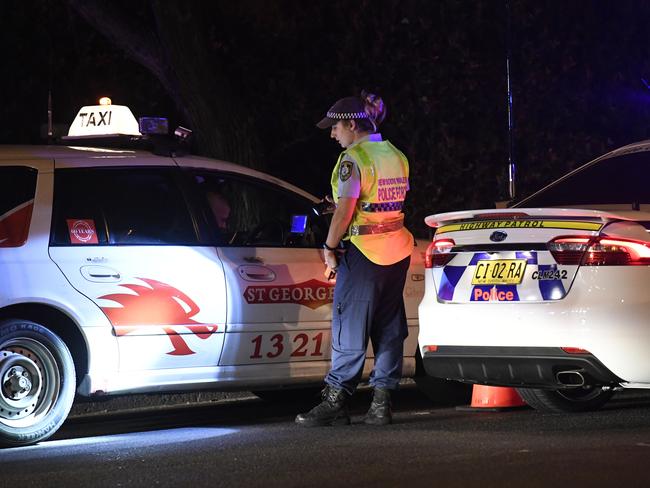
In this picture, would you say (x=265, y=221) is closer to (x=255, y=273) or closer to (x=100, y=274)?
(x=255, y=273)

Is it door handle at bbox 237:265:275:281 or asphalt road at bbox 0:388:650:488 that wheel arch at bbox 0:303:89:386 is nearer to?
asphalt road at bbox 0:388:650:488

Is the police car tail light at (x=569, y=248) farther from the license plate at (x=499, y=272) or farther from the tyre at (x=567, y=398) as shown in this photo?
the tyre at (x=567, y=398)

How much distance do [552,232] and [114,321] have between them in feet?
7.91

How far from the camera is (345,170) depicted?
7516 mm

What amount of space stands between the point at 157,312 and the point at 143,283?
0.18m

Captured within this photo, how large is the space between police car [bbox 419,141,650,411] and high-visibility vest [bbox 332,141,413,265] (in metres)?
0.23

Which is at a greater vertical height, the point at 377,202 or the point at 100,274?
the point at 377,202

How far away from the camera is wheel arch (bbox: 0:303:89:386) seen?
23.8 ft

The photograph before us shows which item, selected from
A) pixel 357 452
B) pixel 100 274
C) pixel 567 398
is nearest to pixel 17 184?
pixel 100 274

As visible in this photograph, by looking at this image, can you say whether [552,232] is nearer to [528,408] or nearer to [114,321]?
[528,408]

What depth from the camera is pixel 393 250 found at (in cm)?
764

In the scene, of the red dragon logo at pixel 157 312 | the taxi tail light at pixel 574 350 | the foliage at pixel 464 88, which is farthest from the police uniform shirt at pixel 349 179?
the foliage at pixel 464 88

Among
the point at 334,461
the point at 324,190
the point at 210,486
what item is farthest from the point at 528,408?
the point at 324,190

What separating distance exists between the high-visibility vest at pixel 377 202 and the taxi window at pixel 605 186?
1336 millimetres
